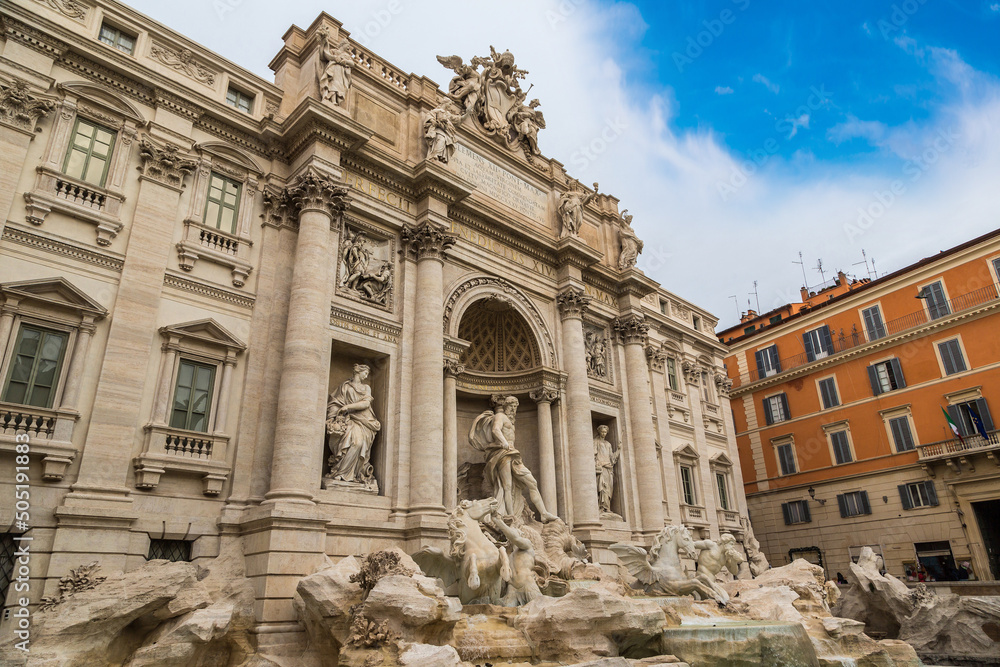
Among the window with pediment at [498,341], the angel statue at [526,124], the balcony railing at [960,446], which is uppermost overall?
the angel statue at [526,124]

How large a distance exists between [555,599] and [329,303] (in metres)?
7.79

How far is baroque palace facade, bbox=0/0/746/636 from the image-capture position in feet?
39.1

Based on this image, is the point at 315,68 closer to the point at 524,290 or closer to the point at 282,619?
the point at 524,290

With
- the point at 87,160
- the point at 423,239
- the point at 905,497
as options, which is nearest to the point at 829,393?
the point at 905,497

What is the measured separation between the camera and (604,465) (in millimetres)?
21234

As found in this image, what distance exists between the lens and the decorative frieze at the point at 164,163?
13883 millimetres

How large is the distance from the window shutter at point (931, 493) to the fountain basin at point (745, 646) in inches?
772

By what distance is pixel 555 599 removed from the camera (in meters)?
11.2

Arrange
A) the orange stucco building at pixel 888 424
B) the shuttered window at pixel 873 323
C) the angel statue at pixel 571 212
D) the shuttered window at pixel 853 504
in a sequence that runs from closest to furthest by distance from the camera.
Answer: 1. the angel statue at pixel 571 212
2. the orange stucco building at pixel 888 424
3. the shuttered window at pixel 853 504
4. the shuttered window at pixel 873 323

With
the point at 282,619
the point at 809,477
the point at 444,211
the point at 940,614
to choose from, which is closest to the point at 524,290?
the point at 444,211

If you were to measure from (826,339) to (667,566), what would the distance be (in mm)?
21120

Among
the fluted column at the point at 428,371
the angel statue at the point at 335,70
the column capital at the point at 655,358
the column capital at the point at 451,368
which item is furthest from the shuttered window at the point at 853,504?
the angel statue at the point at 335,70

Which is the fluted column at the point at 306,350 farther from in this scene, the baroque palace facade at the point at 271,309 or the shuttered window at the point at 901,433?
the shuttered window at the point at 901,433

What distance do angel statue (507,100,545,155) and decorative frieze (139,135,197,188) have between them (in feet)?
36.4
